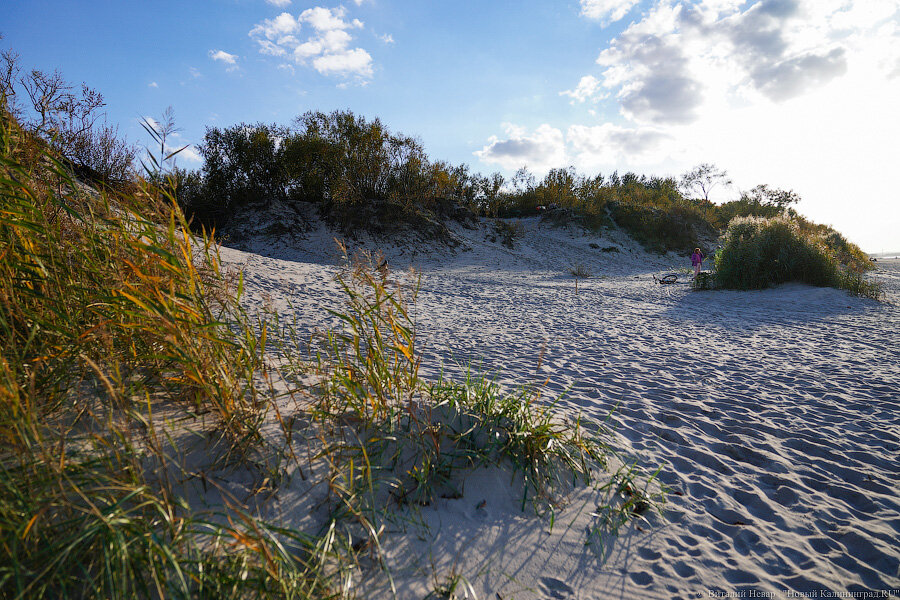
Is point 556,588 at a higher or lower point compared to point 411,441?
lower

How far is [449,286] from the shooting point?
416 inches

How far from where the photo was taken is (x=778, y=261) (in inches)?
432

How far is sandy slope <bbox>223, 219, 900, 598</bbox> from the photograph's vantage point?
75.2 inches

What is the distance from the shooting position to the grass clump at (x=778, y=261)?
414 inches

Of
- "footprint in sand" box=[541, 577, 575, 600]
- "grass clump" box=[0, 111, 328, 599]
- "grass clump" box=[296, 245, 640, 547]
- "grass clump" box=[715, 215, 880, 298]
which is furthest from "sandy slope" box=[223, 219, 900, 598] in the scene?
→ "grass clump" box=[715, 215, 880, 298]

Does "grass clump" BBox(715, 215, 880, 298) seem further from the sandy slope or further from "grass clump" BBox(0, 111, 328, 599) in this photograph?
"grass clump" BBox(0, 111, 328, 599)

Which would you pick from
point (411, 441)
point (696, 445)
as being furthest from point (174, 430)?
point (696, 445)

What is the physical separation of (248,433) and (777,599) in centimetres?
260

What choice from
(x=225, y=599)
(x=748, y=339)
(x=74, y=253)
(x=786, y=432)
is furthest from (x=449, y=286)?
(x=225, y=599)

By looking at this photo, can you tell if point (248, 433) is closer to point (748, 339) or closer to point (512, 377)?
point (512, 377)

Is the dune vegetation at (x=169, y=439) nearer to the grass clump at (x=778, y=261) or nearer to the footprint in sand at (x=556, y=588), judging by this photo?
the footprint in sand at (x=556, y=588)

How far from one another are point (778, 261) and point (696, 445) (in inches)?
423

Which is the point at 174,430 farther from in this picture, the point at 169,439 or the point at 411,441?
the point at 411,441

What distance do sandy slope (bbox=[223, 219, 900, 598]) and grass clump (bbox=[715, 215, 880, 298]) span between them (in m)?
2.15
